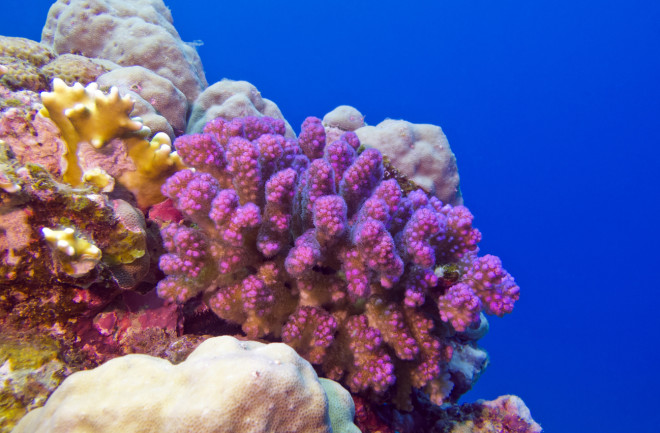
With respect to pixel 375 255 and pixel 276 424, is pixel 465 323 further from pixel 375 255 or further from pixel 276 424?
pixel 276 424

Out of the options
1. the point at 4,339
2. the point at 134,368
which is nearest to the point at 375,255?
the point at 134,368

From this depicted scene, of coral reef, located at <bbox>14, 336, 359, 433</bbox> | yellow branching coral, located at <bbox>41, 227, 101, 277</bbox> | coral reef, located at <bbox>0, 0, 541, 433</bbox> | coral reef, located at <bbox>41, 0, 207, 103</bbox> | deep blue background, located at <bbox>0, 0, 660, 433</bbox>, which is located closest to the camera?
coral reef, located at <bbox>14, 336, 359, 433</bbox>

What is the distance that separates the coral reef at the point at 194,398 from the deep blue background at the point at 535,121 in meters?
51.6

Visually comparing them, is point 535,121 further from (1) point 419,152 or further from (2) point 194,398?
(2) point 194,398

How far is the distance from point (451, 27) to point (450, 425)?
13423 centimetres

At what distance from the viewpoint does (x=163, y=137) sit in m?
2.87

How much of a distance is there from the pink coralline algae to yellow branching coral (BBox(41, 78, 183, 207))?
0.40 metres

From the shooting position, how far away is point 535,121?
9150 centimetres

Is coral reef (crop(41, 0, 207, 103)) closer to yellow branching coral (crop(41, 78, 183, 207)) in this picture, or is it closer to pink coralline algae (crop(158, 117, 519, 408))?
yellow branching coral (crop(41, 78, 183, 207))

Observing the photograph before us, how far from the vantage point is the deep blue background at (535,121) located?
55.2 m

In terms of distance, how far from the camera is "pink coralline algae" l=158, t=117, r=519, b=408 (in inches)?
88.4

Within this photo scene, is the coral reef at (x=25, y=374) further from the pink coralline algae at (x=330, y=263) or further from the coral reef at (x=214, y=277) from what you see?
the pink coralline algae at (x=330, y=263)

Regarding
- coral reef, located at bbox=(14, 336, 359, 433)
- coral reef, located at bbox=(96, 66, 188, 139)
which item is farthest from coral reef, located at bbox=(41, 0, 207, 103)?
coral reef, located at bbox=(14, 336, 359, 433)

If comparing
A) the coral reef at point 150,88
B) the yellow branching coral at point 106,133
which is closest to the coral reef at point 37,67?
the coral reef at point 150,88
